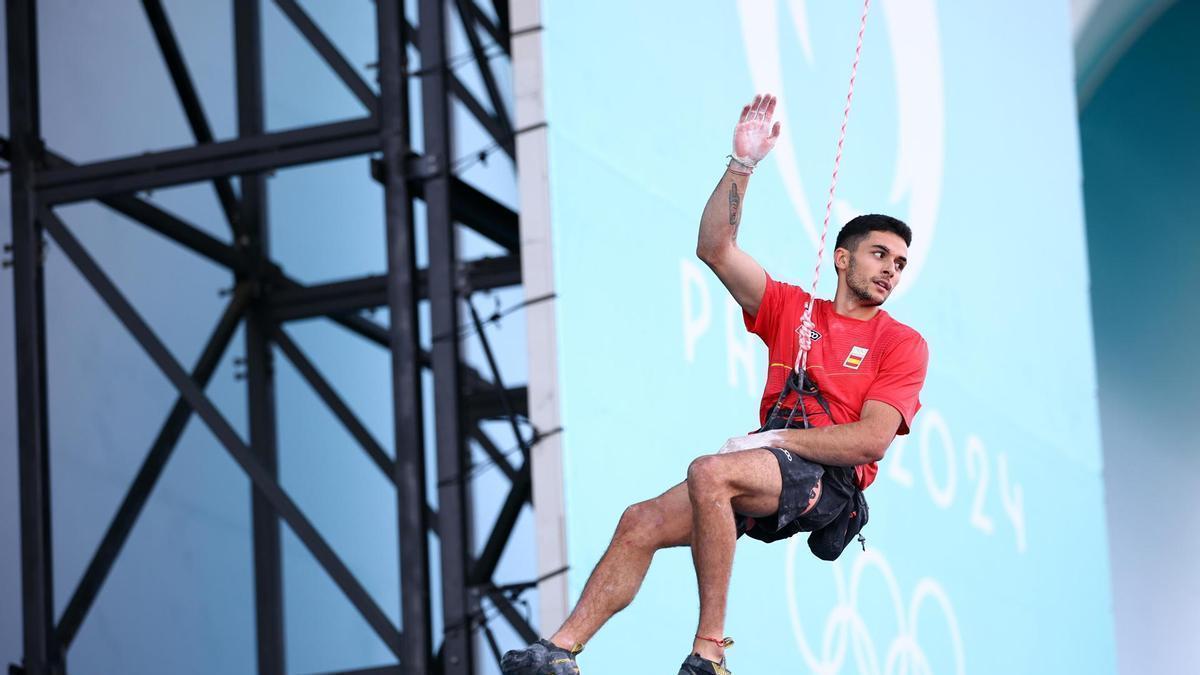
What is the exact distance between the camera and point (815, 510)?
4715mm

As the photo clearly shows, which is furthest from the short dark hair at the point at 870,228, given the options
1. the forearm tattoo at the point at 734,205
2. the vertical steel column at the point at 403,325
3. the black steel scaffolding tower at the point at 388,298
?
the vertical steel column at the point at 403,325

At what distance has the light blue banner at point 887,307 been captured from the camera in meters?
6.38

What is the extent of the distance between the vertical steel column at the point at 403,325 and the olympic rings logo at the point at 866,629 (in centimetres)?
162

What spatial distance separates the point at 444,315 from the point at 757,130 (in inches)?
98.9

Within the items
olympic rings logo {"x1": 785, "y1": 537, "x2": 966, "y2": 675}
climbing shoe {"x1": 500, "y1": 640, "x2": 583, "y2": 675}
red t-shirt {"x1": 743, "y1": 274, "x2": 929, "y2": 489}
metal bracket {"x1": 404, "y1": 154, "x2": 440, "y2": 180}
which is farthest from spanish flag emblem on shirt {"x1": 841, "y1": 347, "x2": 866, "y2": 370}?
olympic rings logo {"x1": 785, "y1": 537, "x2": 966, "y2": 675}

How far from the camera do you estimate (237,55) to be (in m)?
10.2

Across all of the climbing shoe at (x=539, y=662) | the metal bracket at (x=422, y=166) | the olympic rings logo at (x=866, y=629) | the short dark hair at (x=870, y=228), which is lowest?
the olympic rings logo at (x=866, y=629)

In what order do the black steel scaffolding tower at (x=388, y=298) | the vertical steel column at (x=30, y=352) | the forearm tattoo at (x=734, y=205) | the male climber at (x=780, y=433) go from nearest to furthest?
the male climber at (x=780, y=433)
the forearm tattoo at (x=734, y=205)
the black steel scaffolding tower at (x=388, y=298)
the vertical steel column at (x=30, y=352)

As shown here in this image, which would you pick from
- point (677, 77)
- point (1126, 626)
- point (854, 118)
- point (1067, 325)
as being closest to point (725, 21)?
point (677, 77)

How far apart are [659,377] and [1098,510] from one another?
703 centimetres

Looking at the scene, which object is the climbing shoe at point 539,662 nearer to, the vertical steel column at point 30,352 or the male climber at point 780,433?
the male climber at point 780,433

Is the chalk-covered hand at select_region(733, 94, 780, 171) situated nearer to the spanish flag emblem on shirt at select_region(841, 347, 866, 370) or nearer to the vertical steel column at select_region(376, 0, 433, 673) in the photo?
the spanish flag emblem on shirt at select_region(841, 347, 866, 370)

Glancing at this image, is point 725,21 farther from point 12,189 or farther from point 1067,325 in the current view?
point 1067,325

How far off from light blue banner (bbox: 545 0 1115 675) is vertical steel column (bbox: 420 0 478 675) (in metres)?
0.70
